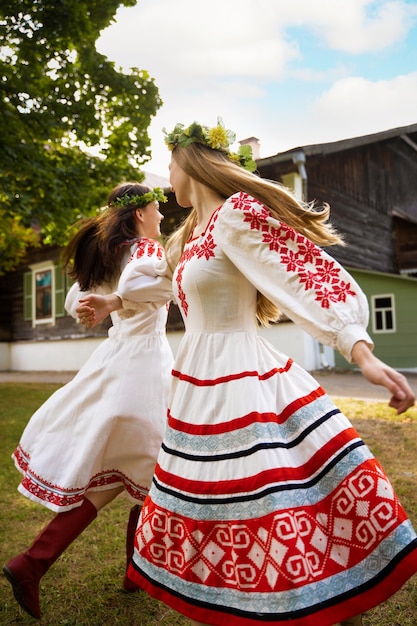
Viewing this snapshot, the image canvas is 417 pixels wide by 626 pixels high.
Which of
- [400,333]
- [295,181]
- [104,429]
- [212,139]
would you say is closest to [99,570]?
[104,429]

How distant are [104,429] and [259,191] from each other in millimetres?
1111

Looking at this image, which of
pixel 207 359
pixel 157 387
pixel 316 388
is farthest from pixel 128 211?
pixel 316 388

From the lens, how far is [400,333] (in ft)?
37.1

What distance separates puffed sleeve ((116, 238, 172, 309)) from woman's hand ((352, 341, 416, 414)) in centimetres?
108

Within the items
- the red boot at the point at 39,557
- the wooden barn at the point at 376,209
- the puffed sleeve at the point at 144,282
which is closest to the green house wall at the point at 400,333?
the wooden barn at the point at 376,209

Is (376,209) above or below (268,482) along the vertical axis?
above

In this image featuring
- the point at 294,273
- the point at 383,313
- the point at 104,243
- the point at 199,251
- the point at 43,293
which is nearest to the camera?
the point at 294,273

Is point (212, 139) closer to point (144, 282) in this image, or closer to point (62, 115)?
point (144, 282)

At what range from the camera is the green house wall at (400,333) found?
11.2 metres

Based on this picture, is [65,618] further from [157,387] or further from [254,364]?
[254,364]

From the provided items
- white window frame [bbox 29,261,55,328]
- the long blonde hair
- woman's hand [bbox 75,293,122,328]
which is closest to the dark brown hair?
woman's hand [bbox 75,293,122,328]

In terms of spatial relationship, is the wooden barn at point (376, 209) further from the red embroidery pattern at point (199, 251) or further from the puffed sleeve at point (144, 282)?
the red embroidery pattern at point (199, 251)

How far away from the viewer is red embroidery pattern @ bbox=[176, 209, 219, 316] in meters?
1.67

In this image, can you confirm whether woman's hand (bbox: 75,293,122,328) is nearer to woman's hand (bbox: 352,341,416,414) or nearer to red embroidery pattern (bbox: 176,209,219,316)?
red embroidery pattern (bbox: 176,209,219,316)
